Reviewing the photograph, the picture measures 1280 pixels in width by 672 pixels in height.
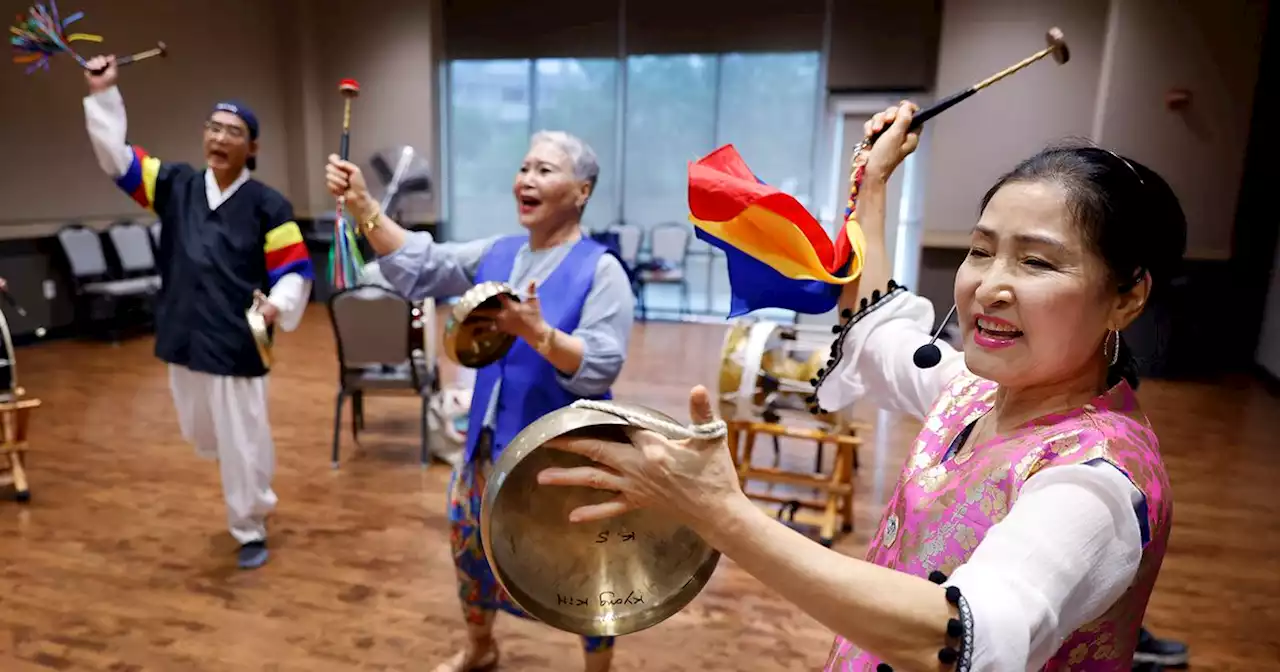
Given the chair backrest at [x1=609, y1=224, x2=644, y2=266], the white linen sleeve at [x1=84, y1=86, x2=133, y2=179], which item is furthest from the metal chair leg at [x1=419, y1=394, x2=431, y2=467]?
the chair backrest at [x1=609, y1=224, x2=644, y2=266]

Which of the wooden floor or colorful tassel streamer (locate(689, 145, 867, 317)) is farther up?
colorful tassel streamer (locate(689, 145, 867, 317))

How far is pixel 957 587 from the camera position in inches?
26.0

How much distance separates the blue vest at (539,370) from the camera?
1.92m

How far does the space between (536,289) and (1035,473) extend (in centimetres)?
135

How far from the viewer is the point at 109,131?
2666 mm

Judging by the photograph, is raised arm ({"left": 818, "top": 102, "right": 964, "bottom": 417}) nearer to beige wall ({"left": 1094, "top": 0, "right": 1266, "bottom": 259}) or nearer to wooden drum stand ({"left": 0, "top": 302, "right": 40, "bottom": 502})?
wooden drum stand ({"left": 0, "top": 302, "right": 40, "bottom": 502})

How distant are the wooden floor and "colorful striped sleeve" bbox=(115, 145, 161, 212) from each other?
1.31 meters

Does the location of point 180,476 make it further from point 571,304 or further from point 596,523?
point 596,523

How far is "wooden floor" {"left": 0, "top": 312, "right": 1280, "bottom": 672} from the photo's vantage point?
7.93ft

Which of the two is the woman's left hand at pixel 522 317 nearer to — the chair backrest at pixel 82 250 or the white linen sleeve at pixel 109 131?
the white linen sleeve at pixel 109 131

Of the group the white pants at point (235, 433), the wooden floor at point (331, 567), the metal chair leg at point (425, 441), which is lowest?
the wooden floor at point (331, 567)

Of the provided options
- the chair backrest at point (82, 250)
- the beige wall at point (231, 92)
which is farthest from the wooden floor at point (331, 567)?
the beige wall at point (231, 92)

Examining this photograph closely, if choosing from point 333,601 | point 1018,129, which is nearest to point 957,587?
point 333,601

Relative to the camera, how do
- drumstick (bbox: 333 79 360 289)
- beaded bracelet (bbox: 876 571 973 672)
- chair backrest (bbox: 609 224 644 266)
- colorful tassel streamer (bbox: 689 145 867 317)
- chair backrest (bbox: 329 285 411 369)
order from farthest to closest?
chair backrest (bbox: 609 224 644 266), chair backrest (bbox: 329 285 411 369), drumstick (bbox: 333 79 360 289), colorful tassel streamer (bbox: 689 145 867 317), beaded bracelet (bbox: 876 571 973 672)
